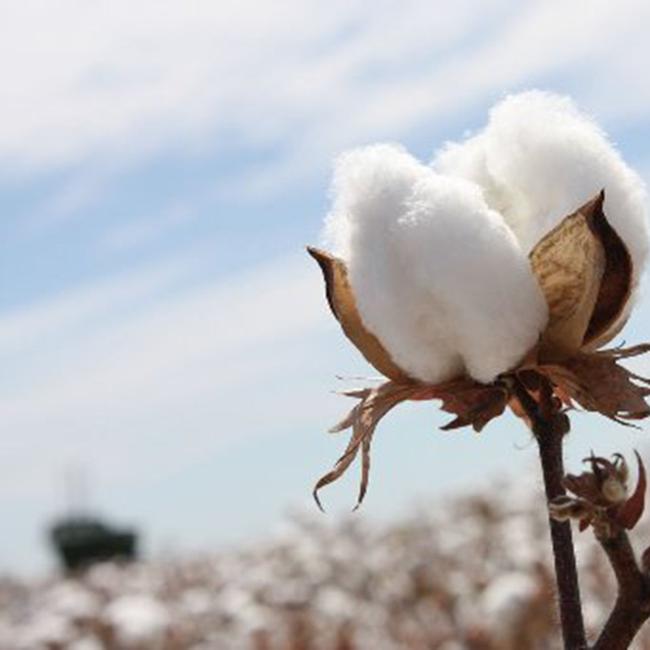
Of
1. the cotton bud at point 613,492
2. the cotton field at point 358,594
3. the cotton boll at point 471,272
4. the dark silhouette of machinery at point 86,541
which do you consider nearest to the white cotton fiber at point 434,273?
the cotton boll at point 471,272

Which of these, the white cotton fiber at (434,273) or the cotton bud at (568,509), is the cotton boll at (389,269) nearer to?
the white cotton fiber at (434,273)

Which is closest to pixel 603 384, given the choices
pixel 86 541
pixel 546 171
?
pixel 546 171

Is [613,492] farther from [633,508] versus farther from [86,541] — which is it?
[86,541]

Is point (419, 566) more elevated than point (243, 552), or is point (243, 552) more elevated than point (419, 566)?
point (243, 552)

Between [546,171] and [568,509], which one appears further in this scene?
[546,171]

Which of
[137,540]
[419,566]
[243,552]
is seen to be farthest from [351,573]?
[137,540]

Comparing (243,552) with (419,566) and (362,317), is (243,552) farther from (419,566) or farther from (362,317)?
(362,317)

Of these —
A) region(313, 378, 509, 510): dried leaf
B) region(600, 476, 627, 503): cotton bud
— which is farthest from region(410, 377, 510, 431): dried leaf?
region(600, 476, 627, 503): cotton bud
